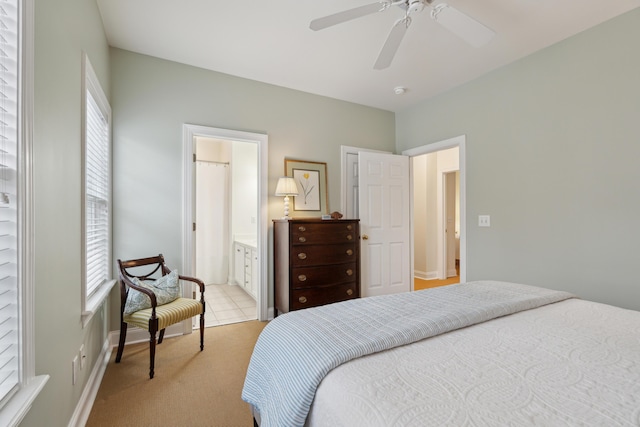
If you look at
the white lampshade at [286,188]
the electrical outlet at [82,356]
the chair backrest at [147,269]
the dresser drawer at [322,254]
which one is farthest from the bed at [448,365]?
the white lampshade at [286,188]

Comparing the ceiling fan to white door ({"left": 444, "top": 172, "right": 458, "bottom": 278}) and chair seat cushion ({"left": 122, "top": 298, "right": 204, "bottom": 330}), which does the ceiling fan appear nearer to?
chair seat cushion ({"left": 122, "top": 298, "right": 204, "bottom": 330})

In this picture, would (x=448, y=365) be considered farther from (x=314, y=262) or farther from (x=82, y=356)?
(x=314, y=262)

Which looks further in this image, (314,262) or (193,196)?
(314,262)

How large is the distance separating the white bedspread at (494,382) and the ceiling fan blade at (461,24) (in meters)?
1.69

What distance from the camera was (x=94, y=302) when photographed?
196cm

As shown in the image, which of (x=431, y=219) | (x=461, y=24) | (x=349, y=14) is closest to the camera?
(x=349, y=14)

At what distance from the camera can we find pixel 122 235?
106 inches

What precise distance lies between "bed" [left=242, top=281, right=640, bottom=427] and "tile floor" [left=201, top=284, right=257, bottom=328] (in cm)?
214

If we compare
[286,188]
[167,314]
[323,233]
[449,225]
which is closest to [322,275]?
[323,233]

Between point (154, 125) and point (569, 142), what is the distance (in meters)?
3.72

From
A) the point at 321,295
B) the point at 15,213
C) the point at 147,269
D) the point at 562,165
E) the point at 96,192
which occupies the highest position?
the point at 562,165

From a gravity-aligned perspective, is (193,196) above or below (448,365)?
above

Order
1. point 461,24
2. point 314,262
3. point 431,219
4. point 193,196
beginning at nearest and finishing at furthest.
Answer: point 461,24
point 193,196
point 314,262
point 431,219

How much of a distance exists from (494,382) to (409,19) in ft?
6.12
